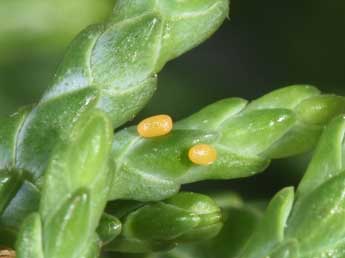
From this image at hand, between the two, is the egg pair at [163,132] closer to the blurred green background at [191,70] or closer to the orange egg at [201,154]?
the orange egg at [201,154]

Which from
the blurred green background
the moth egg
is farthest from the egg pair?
the blurred green background

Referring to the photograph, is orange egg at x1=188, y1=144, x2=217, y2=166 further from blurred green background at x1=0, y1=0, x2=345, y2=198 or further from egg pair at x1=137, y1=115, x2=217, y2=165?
blurred green background at x1=0, y1=0, x2=345, y2=198

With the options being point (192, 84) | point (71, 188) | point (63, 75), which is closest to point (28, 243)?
point (71, 188)

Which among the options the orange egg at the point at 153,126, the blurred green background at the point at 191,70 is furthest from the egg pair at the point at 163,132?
the blurred green background at the point at 191,70

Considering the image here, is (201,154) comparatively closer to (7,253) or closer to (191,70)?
(7,253)

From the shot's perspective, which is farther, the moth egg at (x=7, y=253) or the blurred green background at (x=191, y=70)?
the blurred green background at (x=191, y=70)

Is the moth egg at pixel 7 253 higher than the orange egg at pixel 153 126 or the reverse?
the reverse
